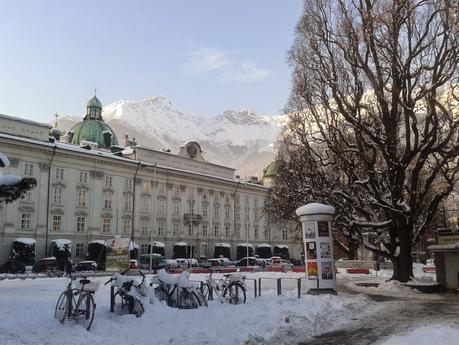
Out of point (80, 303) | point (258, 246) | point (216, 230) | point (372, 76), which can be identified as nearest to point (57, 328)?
point (80, 303)

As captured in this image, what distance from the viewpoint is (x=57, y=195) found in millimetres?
60438

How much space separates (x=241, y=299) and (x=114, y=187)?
52.3 meters

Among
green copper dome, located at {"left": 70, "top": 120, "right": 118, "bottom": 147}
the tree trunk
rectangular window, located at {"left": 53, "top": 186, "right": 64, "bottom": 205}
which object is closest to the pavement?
the tree trunk

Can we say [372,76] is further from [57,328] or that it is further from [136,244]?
[136,244]

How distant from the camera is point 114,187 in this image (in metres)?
66.9

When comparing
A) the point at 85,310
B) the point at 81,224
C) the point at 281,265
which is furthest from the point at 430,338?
the point at 81,224

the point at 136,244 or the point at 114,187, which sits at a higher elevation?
the point at 114,187

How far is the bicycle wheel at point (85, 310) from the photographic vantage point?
36.6 ft

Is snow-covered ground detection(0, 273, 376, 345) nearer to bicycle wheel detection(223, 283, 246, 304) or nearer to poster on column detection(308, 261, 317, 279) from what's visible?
bicycle wheel detection(223, 283, 246, 304)

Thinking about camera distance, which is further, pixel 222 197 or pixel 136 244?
pixel 222 197

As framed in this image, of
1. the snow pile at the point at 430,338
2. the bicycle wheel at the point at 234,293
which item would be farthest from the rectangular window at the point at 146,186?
the snow pile at the point at 430,338

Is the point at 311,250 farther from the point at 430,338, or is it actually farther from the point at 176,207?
the point at 176,207

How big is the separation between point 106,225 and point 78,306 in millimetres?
55510

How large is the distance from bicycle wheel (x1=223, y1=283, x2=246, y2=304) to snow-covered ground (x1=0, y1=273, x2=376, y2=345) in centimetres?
88
